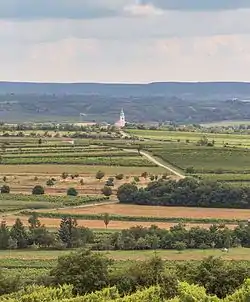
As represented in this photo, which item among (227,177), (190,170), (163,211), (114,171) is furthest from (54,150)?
(163,211)

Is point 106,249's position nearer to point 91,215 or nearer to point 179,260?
point 179,260

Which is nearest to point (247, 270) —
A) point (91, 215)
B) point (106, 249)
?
point (106, 249)

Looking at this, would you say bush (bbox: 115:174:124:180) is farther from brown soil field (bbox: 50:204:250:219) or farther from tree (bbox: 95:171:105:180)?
brown soil field (bbox: 50:204:250:219)

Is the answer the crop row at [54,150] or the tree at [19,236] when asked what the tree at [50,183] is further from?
the tree at [19,236]

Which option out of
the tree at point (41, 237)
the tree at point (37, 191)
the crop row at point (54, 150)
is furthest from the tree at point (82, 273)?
the crop row at point (54, 150)

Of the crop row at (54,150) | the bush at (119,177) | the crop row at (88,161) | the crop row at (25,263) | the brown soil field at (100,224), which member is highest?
the crop row at (54,150)

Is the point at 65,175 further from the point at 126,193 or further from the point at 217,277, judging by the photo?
the point at 217,277

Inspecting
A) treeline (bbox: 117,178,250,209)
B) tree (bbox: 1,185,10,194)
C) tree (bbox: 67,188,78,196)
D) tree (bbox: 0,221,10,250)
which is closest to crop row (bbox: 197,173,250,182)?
treeline (bbox: 117,178,250,209)
